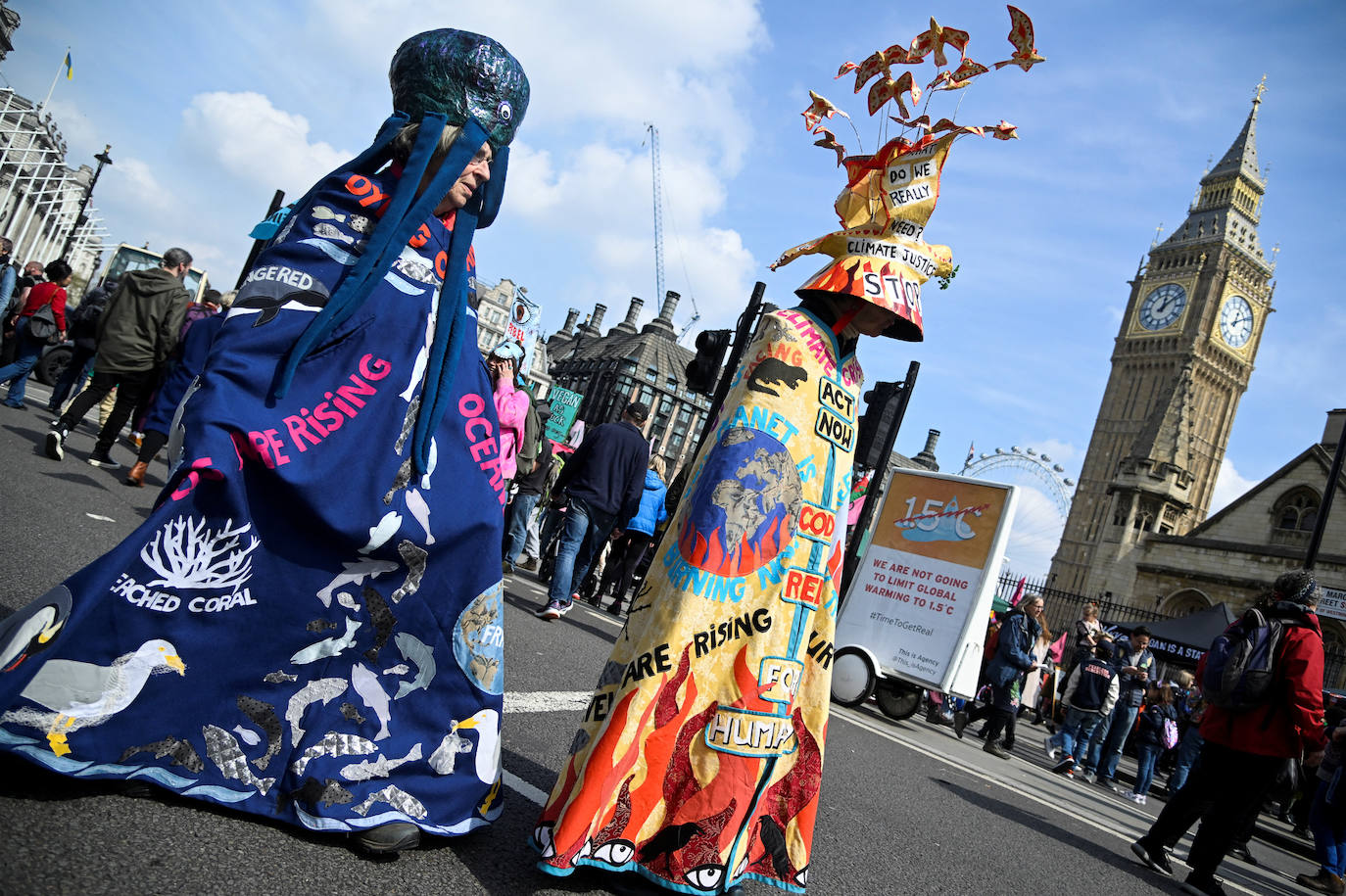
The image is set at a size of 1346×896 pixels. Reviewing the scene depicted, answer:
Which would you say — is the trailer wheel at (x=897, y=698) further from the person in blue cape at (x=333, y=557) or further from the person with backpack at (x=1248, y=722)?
the person in blue cape at (x=333, y=557)

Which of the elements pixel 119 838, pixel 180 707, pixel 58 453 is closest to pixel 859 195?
pixel 180 707

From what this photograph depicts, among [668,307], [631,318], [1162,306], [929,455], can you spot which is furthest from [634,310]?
[1162,306]

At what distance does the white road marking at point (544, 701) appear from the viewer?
12.7 feet

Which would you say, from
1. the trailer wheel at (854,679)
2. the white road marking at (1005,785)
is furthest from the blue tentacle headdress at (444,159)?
the trailer wheel at (854,679)

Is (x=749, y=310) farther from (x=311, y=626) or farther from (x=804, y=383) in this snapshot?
(x=311, y=626)

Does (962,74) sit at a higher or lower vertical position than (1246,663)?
higher

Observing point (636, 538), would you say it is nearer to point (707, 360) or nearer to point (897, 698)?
point (707, 360)

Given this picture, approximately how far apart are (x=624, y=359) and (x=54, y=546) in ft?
230

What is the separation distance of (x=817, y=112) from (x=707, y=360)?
4441 mm

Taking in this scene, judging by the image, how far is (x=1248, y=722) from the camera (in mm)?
4969

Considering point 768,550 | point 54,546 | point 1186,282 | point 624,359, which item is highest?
point 1186,282

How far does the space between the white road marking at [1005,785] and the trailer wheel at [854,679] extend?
59 centimetres

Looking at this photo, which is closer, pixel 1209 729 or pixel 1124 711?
pixel 1209 729

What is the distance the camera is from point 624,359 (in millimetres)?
74062
